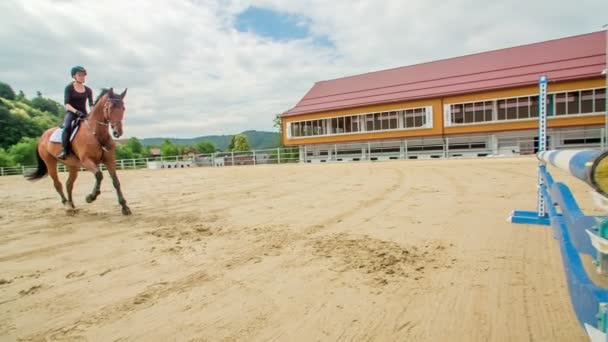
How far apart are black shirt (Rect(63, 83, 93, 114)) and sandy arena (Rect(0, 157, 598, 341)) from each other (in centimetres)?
211

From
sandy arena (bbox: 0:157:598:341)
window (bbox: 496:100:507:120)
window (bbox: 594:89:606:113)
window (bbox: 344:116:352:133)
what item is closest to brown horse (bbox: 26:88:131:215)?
sandy arena (bbox: 0:157:598:341)

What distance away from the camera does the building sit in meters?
18.2

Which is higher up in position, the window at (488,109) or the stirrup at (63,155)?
the window at (488,109)

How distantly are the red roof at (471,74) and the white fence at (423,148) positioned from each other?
3.29 meters

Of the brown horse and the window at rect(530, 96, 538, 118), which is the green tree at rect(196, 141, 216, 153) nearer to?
the window at rect(530, 96, 538, 118)

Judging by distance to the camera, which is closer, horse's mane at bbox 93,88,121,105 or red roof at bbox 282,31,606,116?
horse's mane at bbox 93,88,121,105

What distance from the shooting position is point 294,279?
6.87 feet

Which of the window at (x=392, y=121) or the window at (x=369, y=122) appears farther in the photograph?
the window at (x=369, y=122)

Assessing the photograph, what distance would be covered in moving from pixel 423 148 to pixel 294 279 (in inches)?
891

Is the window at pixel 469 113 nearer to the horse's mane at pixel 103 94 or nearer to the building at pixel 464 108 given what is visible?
the building at pixel 464 108

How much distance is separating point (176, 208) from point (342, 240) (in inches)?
134

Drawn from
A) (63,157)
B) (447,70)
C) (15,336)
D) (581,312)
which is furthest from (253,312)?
(447,70)

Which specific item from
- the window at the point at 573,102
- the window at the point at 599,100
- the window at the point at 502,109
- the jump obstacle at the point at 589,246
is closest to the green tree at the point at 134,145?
the window at the point at 502,109

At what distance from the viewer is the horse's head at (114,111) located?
4.62 m
